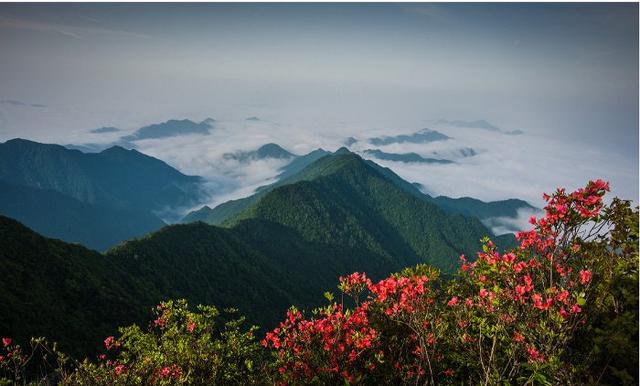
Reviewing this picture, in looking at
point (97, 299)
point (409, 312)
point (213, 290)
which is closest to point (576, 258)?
point (409, 312)

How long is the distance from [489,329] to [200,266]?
304 ft

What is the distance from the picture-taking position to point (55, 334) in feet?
155

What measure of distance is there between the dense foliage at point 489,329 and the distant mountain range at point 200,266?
137ft

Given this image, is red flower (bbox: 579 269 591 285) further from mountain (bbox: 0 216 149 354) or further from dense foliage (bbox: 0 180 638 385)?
mountain (bbox: 0 216 149 354)

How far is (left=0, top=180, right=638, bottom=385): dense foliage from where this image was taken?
8938 millimetres

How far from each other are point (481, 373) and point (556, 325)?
3584mm

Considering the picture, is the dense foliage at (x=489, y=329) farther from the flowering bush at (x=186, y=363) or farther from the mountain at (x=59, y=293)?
the mountain at (x=59, y=293)

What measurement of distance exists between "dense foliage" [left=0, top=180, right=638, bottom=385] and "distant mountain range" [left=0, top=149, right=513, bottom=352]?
4163 centimetres

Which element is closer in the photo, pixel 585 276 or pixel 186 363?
pixel 585 276

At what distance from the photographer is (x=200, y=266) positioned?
95938 millimetres

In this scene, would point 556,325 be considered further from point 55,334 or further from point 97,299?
point 97,299

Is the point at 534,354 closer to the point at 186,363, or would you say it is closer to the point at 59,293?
the point at 186,363

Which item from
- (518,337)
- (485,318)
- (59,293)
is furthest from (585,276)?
(59,293)

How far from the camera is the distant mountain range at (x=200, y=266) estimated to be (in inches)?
Result: 2072
